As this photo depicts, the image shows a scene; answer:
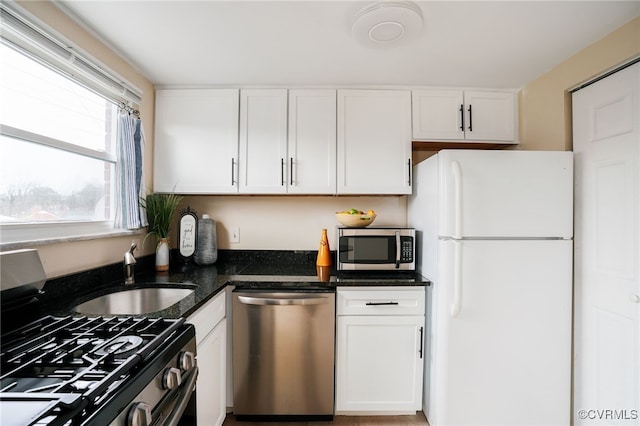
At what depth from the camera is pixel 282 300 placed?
1677 millimetres

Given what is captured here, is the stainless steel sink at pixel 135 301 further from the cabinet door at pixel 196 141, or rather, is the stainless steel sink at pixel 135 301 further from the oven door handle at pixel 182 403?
the cabinet door at pixel 196 141

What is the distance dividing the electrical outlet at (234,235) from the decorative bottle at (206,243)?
13cm

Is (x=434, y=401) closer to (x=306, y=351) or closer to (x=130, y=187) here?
(x=306, y=351)

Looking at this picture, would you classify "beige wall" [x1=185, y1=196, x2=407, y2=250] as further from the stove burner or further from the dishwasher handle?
the stove burner

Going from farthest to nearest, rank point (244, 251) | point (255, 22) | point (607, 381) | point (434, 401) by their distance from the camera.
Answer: point (244, 251)
point (434, 401)
point (607, 381)
point (255, 22)

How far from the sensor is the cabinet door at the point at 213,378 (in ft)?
4.41

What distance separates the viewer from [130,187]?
173 cm

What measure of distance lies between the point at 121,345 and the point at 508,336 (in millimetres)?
1842

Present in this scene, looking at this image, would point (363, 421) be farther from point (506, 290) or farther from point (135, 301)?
point (135, 301)

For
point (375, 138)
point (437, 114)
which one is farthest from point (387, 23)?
point (437, 114)

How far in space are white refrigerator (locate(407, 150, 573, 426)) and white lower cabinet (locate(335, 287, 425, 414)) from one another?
0.58ft

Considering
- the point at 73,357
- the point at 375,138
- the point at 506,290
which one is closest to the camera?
the point at 73,357

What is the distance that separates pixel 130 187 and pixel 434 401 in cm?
224

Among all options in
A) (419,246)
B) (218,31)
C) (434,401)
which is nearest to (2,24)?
(218,31)
